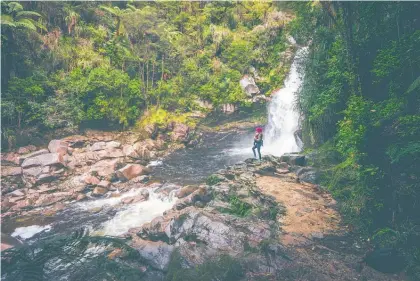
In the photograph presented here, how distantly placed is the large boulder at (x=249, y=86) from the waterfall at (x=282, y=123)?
2402mm

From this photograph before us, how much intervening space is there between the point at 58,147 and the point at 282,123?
48.5 ft

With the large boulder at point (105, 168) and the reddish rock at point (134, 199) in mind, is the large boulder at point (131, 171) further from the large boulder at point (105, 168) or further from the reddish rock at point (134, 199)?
the reddish rock at point (134, 199)

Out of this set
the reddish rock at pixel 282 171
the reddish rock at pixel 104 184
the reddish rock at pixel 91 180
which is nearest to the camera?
the reddish rock at pixel 282 171

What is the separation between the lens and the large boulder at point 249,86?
2319cm

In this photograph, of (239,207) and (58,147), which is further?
(58,147)

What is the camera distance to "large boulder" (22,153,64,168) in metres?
14.3

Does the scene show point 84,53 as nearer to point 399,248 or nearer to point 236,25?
point 236,25

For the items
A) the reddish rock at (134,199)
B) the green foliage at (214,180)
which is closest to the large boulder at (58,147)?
the reddish rock at (134,199)

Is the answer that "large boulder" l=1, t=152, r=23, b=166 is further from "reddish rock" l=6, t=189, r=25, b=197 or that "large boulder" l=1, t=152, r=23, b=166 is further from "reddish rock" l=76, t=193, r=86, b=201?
"reddish rock" l=76, t=193, r=86, b=201

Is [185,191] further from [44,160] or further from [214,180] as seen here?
[44,160]

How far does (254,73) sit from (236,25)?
246 inches

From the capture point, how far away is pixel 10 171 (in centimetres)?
1390

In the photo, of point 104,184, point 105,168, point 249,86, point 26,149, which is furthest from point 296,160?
point 26,149

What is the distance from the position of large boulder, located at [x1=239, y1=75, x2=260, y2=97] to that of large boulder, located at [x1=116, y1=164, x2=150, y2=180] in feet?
38.9
